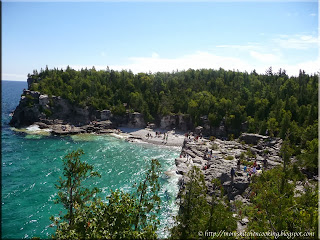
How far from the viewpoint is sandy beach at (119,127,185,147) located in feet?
220

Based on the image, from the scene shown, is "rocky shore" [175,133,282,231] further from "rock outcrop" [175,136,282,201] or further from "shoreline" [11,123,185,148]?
"shoreline" [11,123,185,148]

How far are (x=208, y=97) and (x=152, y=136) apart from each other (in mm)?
25624

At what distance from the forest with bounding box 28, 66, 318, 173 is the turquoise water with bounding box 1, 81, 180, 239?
67.7 ft

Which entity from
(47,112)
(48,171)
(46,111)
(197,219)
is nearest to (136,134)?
(48,171)

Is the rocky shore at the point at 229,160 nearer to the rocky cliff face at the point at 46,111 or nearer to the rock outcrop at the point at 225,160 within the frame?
the rock outcrop at the point at 225,160

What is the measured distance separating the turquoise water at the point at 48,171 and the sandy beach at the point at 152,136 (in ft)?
12.6

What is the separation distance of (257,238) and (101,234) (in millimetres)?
10460

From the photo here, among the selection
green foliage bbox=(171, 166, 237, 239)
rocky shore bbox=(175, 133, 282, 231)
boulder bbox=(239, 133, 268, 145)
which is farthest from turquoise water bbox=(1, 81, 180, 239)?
boulder bbox=(239, 133, 268, 145)

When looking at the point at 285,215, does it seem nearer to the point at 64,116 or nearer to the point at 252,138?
the point at 252,138

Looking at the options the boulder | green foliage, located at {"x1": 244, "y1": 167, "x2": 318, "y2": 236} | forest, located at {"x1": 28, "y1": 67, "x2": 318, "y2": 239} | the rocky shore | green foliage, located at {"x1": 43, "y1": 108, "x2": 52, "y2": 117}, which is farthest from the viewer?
green foliage, located at {"x1": 43, "y1": 108, "x2": 52, "y2": 117}

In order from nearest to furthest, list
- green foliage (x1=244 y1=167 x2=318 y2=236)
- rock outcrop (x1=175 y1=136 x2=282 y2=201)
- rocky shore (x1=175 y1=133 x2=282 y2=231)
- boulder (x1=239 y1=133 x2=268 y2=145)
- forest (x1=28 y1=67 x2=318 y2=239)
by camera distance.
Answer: green foliage (x1=244 y1=167 x2=318 y2=236), forest (x1=28 y1=67 x2=318 y2=239), rocky shore (x1=175 y1=133 x2=282 y2=231), rock outcrop (x1=175 y1=136 x2=282 y2=201), boulder (x1=239 y1=133 x2=268 y2=145)

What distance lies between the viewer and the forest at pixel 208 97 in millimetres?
61219

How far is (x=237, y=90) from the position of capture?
89.6 metres

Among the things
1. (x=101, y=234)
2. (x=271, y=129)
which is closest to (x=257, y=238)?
(x=101, y=234)
